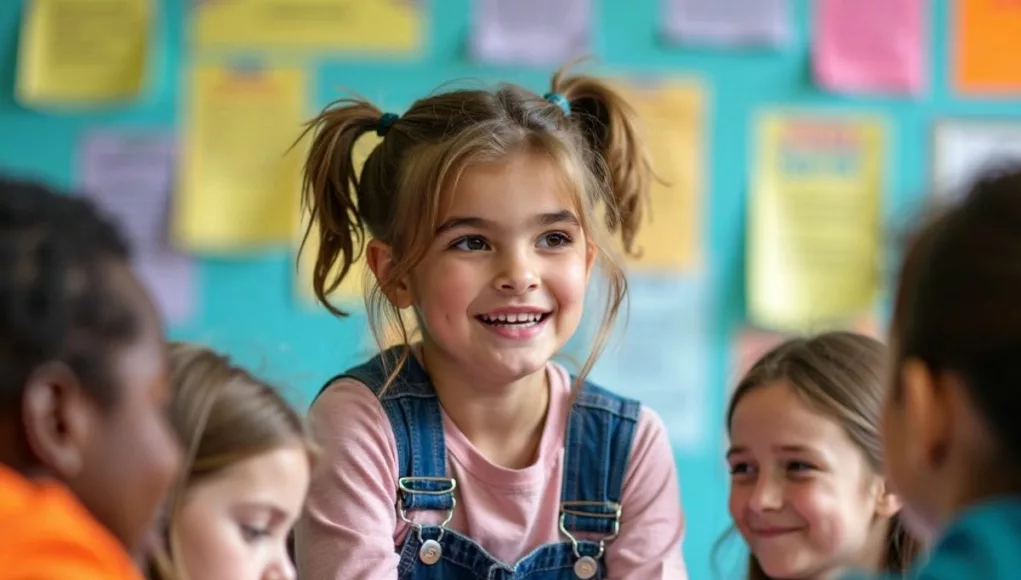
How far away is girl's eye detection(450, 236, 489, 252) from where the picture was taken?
1221 millimetres

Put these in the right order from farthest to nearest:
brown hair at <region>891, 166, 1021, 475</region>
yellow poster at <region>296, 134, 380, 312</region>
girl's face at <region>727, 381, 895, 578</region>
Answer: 1. yellow poster at <region>296, 134, 380, 312</region>
2. girl's face at <region>727, 381, 895, 578</region>
3. brown hair at <region>891, 166, 1021, 475</region>

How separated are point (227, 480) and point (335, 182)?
0.41 metres

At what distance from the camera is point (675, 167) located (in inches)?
71.5

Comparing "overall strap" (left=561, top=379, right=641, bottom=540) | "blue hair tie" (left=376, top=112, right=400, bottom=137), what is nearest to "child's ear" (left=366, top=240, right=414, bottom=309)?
"blue hair tie" (left=376, top=112, right=400, bottom=137)

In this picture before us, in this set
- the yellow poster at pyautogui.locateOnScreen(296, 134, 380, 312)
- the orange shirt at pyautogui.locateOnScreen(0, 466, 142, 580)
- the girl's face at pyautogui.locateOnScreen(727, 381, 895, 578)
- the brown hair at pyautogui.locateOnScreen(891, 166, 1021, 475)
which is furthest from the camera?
the yellow poster at pyautogui.locateOnScreen(296, 134, 380, 312)

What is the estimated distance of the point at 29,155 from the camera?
6.10 feet

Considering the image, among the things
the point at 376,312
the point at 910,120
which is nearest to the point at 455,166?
the point at 376,312

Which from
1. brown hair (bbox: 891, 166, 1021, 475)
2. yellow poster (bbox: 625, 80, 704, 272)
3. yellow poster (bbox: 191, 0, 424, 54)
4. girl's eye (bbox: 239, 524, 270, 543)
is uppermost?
yellow poster (bbox: 191, 0, 424, 54)

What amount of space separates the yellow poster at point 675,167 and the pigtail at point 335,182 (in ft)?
1.95

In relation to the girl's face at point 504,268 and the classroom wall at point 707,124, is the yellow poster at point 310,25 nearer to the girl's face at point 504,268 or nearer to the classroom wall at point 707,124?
the classroom wall at point 707,124

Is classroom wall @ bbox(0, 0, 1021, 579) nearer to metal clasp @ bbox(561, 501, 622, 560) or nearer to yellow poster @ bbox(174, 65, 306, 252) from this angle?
yellow poster @ bbox(174, 65, 306, 252)

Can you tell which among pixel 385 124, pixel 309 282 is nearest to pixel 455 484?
pixel 385 124

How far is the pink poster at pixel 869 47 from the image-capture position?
1817 millimetres

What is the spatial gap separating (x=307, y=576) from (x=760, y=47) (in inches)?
40.1
